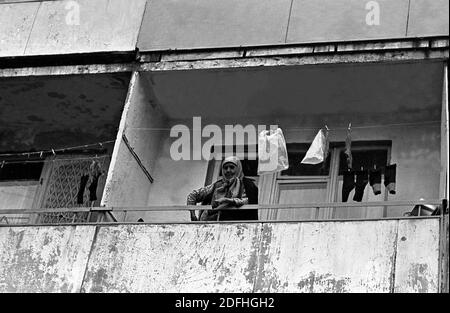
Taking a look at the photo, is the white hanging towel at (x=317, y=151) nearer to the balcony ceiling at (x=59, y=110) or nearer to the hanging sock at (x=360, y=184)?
the hanging sock at (x=360, y=184)

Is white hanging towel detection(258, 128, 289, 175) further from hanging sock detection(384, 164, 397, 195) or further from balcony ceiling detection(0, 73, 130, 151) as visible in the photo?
balcony ceiling detection(0, 73, 130, 151)

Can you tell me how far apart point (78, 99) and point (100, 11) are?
1065 mm

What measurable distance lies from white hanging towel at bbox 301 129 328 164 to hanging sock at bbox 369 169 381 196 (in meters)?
0.58

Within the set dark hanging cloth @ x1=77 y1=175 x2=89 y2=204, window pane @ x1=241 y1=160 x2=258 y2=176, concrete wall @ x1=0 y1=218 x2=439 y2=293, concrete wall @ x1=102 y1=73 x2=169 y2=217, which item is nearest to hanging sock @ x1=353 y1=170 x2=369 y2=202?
concrete wall @ x1=0 y1=218 x2=439 y2=293

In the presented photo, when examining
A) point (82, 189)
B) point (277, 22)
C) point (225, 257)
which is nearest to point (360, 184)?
point (225, 257)

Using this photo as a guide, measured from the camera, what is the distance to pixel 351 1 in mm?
12453

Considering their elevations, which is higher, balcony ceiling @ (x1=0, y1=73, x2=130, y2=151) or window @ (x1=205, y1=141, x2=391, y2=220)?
balcony ceiling @ (x1=0, y1=73, x2=130, y2=151)

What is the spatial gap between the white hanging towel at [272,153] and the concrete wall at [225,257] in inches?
51.0

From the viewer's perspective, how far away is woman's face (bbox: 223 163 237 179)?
1205 cm

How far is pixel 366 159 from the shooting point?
1291cm

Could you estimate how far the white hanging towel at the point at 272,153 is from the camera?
1214cm

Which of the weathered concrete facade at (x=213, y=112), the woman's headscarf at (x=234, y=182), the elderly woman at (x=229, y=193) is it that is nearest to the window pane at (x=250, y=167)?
the weathered concrete facade at (x=213, y=112)

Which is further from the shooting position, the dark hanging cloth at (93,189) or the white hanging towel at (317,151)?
the dark hanging cloth at (93,189)
